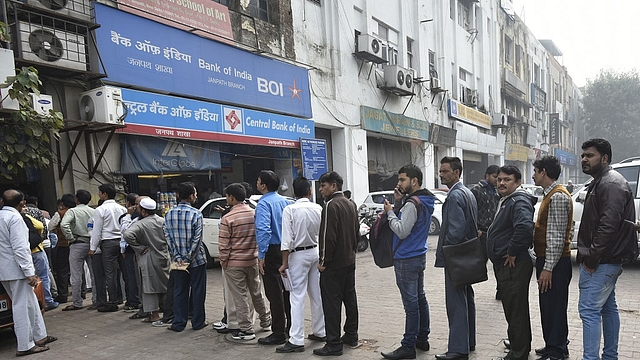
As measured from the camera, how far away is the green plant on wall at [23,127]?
514cm

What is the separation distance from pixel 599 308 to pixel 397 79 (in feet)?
46.6

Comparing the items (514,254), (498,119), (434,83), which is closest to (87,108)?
(514,254)

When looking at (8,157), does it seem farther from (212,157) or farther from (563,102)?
(563,102)

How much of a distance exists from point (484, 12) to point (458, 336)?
26658 millimetres

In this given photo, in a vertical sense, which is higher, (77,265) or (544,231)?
(544,231)

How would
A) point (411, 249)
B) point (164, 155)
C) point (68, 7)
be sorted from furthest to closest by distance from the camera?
point (164, 155) → point (68, 7) → point (411, 249)

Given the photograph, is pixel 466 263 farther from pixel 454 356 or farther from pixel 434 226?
Answer: pixel 434 226

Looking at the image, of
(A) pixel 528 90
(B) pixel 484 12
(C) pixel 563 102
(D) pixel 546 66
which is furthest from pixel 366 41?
(C) pixel 563 102

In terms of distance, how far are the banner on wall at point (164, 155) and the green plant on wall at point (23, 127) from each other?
2901 millimetres

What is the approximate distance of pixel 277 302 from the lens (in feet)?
14.9

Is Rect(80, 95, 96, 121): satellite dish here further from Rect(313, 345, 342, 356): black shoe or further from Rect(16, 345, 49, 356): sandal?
Rect(313, 345, 342, 356): black shoe

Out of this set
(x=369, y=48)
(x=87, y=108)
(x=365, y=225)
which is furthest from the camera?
(x=369, y=48)

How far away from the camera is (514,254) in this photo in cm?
350

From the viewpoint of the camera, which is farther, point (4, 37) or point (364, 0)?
point (364, 0)
